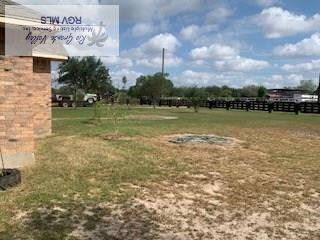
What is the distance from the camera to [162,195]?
21.3 feet

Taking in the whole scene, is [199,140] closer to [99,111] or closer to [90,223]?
[99,111]

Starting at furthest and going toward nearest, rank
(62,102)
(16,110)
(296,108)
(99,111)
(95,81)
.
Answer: (95,81) < (62,102) < (296,108) < (99,111) < (16,110)

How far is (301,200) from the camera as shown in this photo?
651 centimetres

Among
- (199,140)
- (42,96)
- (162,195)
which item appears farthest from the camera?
(42,96)

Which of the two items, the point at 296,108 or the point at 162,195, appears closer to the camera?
the point at 162,195

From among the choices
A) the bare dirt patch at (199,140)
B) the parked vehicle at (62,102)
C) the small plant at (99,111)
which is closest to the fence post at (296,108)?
the parked vehicle at (62,102)

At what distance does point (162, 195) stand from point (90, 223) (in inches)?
A: 61.2

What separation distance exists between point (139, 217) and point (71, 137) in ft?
24.3

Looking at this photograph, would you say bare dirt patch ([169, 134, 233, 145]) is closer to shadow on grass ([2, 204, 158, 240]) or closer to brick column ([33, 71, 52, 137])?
brick column ([33, 71, 52, 137])

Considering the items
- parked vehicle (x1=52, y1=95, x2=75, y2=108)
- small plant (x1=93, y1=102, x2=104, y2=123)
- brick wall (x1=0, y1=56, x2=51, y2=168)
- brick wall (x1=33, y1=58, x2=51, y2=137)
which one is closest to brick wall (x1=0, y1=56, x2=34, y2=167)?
brick wall (x1=0, y1=56, x2=51, y2=168)

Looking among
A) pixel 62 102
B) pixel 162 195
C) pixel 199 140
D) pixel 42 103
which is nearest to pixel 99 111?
pixel 42 103

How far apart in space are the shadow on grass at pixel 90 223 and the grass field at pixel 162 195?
0.01 meters

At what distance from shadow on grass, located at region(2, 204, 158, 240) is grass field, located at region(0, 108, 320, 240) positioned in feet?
0.04

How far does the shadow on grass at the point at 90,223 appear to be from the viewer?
16.0 ft
